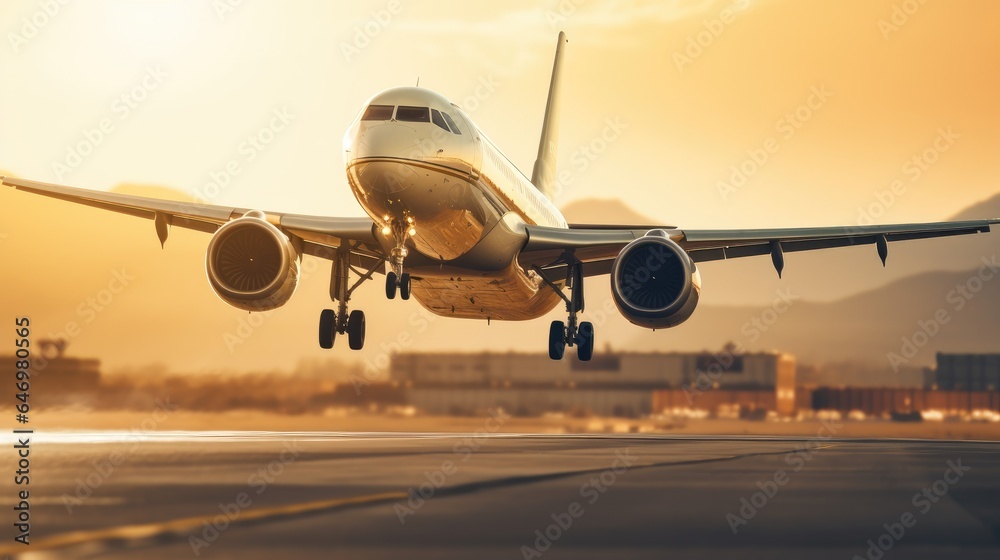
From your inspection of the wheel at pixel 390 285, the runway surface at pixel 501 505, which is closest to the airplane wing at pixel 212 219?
the wheel at pixel 390 285

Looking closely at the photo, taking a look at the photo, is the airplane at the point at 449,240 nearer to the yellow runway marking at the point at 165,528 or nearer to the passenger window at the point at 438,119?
the passenger window at the point at 438,119

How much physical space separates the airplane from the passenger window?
4 centimetres

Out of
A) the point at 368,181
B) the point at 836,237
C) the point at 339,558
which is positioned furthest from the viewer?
the point at 836,237

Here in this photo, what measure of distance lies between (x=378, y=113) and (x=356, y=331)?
9.97 metres

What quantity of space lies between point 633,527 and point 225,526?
20.8 ft

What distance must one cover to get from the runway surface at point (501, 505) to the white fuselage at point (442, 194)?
16.2 feet

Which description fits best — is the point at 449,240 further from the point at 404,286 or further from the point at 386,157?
the point at 386,157

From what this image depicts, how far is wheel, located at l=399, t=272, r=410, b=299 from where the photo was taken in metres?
26.6

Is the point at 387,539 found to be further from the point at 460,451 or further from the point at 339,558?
the point at 460,451

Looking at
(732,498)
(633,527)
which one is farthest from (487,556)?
(732,498)

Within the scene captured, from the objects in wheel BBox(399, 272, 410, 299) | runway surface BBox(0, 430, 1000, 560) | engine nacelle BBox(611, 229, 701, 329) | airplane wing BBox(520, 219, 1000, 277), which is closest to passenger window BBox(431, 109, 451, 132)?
wheel BBox(399, 272, 410, 299)

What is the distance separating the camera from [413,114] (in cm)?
2564

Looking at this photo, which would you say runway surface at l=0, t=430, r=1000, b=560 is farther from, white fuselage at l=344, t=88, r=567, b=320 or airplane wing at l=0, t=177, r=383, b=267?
airplane wing at l=0, t=177, r=383, b=267

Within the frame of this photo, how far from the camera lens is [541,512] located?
20.0 m
